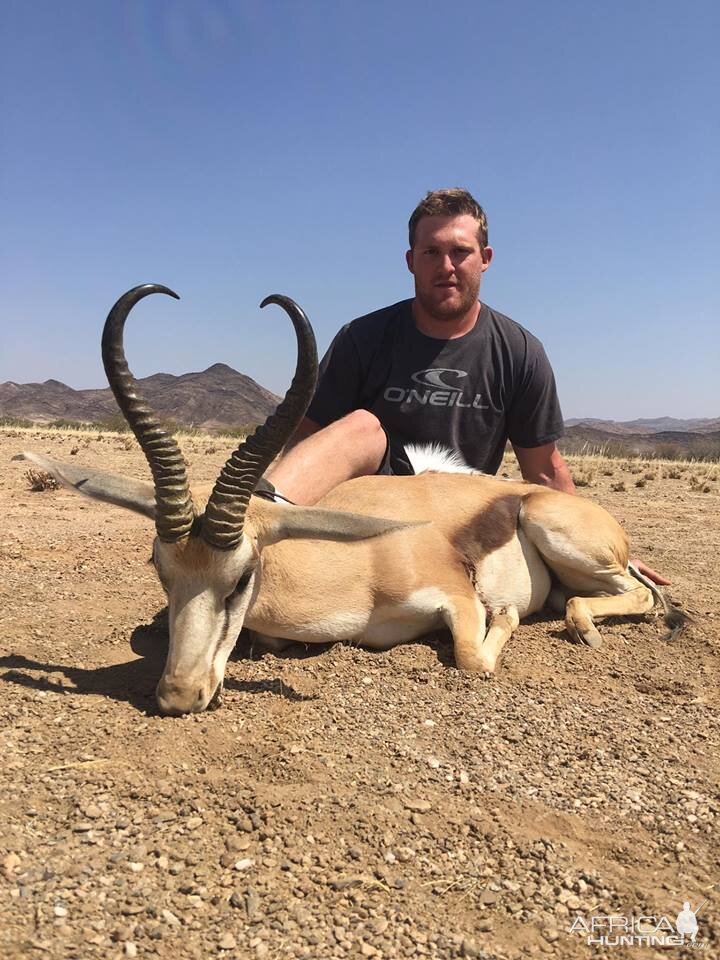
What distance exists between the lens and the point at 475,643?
16.1ft

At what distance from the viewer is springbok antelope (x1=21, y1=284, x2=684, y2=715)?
12.8 feet

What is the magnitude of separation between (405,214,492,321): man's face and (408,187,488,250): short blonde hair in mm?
66

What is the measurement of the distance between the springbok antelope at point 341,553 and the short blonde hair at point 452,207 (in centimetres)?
273

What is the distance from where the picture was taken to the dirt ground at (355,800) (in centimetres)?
246

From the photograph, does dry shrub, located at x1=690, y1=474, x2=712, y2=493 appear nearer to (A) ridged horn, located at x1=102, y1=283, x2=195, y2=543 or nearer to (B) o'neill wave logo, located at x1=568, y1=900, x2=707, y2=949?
(A) ridged horn, located at x1=102, y1=283, x2=195, y2=543

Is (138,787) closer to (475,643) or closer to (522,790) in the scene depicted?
→ (522,790)

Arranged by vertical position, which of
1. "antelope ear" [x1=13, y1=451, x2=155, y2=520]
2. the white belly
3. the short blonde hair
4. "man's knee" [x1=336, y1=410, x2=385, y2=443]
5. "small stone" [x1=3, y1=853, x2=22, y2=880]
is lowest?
"small stone" [x1=3, y1=853, x2=22, y2=880]

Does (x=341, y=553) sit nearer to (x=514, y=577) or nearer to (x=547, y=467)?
(x=514, y=577)

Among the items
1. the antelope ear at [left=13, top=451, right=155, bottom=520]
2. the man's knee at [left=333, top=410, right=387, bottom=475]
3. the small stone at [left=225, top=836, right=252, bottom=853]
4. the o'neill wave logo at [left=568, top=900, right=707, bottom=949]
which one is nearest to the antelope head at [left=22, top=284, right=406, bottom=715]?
the antelope ear at [left=13, top=451, right=155, bottom=520]

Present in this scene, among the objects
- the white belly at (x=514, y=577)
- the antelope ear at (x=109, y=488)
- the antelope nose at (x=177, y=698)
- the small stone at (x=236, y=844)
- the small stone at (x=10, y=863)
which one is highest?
the antelope ear at (x=109, y=488)

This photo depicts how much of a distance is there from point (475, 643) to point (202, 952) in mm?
2947

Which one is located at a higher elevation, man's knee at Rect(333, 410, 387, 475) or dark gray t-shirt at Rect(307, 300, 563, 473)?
dark gray t-shirt at Rect(307, 300, 563, 473)

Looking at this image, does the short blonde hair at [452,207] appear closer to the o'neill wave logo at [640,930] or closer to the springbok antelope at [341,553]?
the springbok antelope at [341,553]

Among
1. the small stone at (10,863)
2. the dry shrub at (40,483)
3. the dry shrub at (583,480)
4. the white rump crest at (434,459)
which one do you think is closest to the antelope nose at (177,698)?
the small stone at (10,863)
